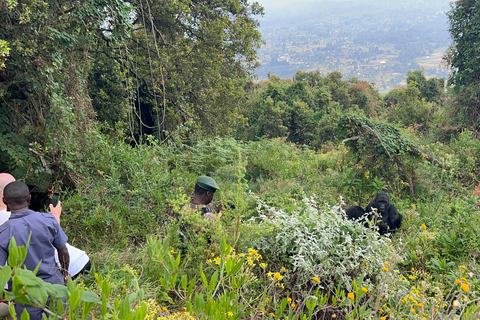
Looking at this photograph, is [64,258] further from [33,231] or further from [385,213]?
[385,213]

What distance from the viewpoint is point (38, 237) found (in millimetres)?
2262

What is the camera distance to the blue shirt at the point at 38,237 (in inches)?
85.7

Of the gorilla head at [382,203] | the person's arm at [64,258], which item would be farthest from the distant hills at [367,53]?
the person's arm at [64,258]

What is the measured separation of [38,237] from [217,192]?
335 cm

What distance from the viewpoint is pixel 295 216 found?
3.14 meters

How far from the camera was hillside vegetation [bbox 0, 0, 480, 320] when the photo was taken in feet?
6.92

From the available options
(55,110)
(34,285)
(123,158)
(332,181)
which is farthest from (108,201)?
(332,181)

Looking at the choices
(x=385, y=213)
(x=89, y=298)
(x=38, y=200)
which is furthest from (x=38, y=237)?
(x=385, y=213)

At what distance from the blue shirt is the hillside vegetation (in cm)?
33

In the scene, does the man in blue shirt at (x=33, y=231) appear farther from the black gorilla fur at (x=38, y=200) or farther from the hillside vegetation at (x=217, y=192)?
the black gorilla fur at (x=38, y=200)

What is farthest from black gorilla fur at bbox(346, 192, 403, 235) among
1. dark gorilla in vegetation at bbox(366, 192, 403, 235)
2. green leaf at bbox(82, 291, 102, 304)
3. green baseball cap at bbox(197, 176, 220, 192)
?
green leaf at bbox(82, 291, 102, 304)

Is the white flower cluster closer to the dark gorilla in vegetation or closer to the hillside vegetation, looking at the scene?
the hillside vegetation

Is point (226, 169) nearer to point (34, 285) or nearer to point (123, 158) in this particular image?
point (123, 158)

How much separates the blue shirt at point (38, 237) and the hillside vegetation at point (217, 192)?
0.33 metres
